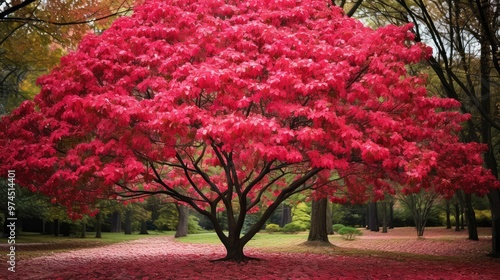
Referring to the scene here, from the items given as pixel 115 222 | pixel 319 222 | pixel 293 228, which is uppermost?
pixel 319 222

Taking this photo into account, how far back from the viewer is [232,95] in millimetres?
8734

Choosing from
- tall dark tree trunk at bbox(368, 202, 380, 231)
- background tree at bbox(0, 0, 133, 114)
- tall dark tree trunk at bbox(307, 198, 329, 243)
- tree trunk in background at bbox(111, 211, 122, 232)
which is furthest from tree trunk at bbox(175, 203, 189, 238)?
background tree at bbox(0, 0, 133, 114)

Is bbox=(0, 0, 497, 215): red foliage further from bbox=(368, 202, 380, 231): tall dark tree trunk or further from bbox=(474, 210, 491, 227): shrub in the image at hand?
bbox=(474, 210, 491, 227): shrub

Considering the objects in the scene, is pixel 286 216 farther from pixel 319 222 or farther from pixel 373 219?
pixel 319 222

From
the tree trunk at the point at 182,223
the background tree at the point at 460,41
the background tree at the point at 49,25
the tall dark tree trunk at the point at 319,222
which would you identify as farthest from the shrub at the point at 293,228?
the background tree at the point at 49,25

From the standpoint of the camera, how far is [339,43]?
9922 mm

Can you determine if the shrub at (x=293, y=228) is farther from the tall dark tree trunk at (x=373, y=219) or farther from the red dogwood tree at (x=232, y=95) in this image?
the red dogwood tree at (x=232, y=95)

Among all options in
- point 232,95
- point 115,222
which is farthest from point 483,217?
point 232,95

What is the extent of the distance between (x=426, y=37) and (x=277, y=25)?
8.45 meters

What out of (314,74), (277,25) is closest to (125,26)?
(277,25)

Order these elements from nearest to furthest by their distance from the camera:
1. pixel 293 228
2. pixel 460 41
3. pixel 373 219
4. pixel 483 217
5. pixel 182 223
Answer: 1. pixel 460 41
2. pixel 182 223
3. pixel 293 228
4. pixel 483 217
5. pixel 373 219

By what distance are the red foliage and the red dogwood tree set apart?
3 centimetres

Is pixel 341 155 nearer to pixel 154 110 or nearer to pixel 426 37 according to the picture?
pixel 154 110

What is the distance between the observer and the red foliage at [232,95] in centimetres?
Answer: 840
